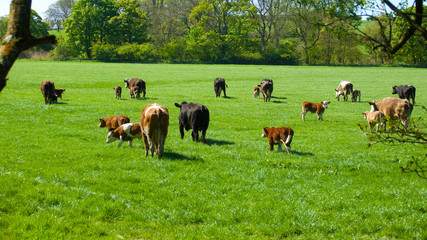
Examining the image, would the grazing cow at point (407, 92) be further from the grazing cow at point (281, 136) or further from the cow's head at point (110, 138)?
the cow's head at point (110, 138)

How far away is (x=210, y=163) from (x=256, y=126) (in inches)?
306

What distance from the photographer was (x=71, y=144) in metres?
13.1

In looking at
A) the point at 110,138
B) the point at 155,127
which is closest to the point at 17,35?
the point at 155,127

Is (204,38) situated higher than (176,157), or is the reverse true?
(204,38)

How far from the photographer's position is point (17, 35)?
353 centimetres

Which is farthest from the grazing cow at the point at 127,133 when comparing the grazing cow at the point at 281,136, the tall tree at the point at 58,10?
the tall tree at the point at 58,10

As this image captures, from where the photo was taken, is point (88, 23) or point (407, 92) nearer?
point (407, 92)

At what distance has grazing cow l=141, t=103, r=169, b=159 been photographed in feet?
35.7

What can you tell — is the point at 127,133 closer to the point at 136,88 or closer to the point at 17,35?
the point at 17,35

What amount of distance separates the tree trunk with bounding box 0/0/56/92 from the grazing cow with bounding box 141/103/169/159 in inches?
285

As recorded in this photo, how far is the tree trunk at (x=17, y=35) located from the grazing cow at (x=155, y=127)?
285 inches

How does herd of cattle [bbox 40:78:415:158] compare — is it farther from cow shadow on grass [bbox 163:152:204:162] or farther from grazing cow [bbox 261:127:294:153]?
cow shadow on grass [bbox 163:152:204:162]

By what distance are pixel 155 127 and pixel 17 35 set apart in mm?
7469

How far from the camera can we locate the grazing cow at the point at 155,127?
35.7ft
